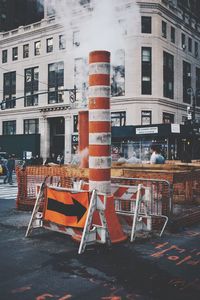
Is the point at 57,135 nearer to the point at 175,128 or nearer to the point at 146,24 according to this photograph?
the point at 175,128

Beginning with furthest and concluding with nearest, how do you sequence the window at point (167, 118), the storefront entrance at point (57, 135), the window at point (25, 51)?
the window at point (25, 51)
the storefront entrance at point (57, 135)
the window at point (167, 118)

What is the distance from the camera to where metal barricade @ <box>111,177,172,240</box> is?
647 cm

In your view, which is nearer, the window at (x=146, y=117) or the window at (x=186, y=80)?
the window at (x=146, y=117)

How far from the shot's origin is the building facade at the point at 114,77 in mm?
32938

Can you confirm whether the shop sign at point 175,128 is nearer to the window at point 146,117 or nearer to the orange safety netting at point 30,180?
the window at point 146,117

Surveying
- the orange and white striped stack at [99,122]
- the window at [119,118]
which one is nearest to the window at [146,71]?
the window at [119,118]

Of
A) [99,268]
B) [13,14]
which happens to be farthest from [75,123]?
[99,268]

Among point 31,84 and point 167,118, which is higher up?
point 31,84

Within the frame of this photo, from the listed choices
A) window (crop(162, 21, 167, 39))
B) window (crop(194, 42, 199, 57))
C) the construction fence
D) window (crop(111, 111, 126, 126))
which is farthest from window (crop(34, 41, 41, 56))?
the construction fence

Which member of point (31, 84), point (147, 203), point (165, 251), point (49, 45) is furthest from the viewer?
point (31, 84)

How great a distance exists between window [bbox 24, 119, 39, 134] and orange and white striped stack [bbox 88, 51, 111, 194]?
34947 mm

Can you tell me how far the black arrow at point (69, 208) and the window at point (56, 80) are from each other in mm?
32529

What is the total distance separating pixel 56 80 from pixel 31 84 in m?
3.99

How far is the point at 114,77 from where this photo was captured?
3444cm
